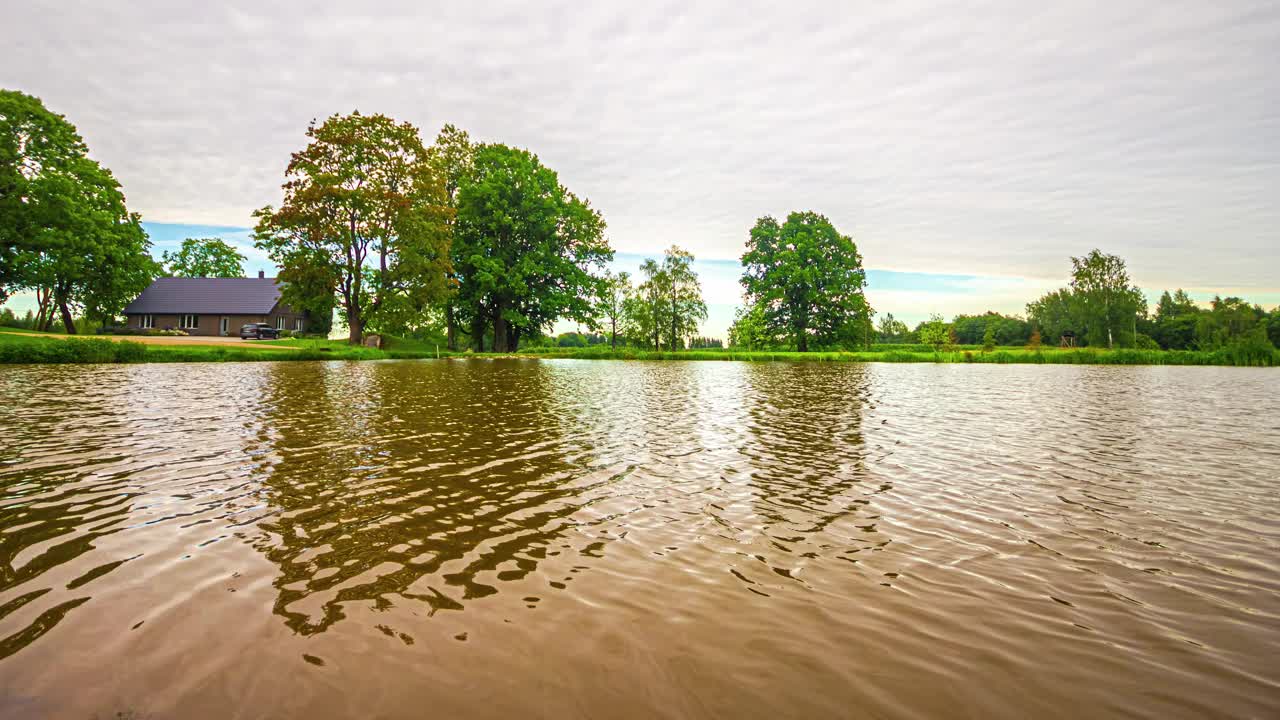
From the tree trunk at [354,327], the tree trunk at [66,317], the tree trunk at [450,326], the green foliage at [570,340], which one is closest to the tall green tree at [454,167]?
the tree trunk at [450,326]

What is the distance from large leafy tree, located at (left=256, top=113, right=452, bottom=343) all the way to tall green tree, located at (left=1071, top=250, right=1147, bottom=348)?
87183 millimetres

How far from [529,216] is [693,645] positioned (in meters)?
58.8

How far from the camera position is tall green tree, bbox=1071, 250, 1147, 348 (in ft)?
265

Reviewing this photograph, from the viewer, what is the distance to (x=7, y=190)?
4575 centimetres

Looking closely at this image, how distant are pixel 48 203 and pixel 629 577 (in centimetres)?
6699

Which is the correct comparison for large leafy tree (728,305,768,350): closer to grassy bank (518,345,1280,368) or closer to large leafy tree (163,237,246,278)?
grassy bank (518,345,1280,368)

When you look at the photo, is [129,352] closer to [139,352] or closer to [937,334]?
[139,352]

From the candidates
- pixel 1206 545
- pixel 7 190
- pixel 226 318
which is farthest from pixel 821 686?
pixel 226 318

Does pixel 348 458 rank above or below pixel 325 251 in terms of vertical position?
below

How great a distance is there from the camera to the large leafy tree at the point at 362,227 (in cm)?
4672

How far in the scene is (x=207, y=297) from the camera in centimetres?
7888

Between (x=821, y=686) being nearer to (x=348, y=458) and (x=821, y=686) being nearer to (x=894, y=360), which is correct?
(x=348, y=458)

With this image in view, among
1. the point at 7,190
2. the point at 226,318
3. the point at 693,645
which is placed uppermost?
the point at 7,190

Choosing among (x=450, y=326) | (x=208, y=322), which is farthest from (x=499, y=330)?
(x=208, y=322)
